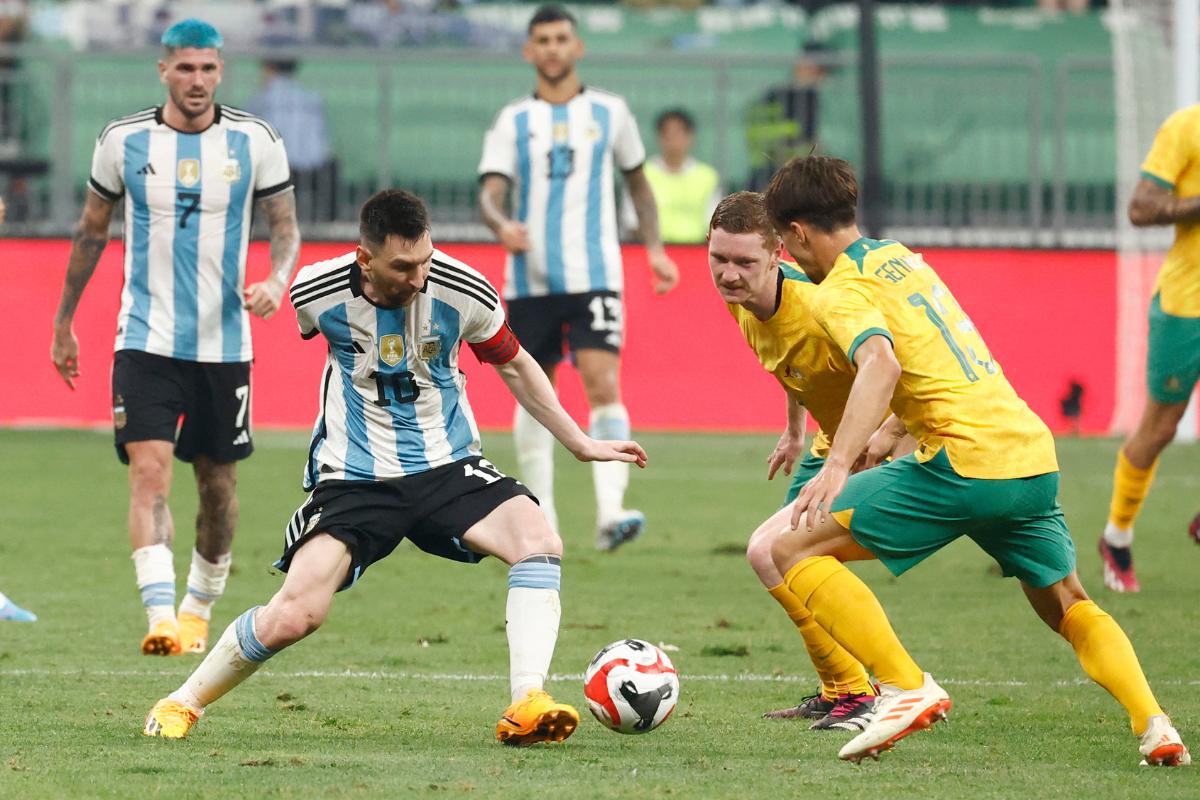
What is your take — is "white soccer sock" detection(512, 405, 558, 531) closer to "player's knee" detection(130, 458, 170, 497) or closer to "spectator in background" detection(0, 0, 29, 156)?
"player's knee" detection(130, 458, 170, 497)

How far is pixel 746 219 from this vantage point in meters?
5.36

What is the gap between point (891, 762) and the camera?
5.01m

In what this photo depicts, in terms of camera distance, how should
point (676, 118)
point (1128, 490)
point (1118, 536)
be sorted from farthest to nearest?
1. point (676, 118)
2. point (1118, 536)
3. point (1128, 490)

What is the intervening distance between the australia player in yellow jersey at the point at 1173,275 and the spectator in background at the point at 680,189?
7.95 metres

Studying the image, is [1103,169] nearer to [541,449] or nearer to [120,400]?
[541,449]

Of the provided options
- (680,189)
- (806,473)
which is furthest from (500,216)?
(680,189)

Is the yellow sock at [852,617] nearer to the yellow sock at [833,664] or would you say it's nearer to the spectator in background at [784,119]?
the yellow sock at [833,664]

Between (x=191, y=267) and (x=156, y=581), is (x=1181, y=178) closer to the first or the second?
(x=191, y=267)

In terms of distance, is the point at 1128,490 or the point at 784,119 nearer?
the point at 1128,490

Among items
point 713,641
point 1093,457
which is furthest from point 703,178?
point 713,641

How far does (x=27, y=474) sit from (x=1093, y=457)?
7.56m

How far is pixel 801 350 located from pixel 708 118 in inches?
455

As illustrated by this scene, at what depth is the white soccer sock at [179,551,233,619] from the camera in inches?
287

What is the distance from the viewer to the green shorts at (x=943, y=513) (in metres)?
5.05
